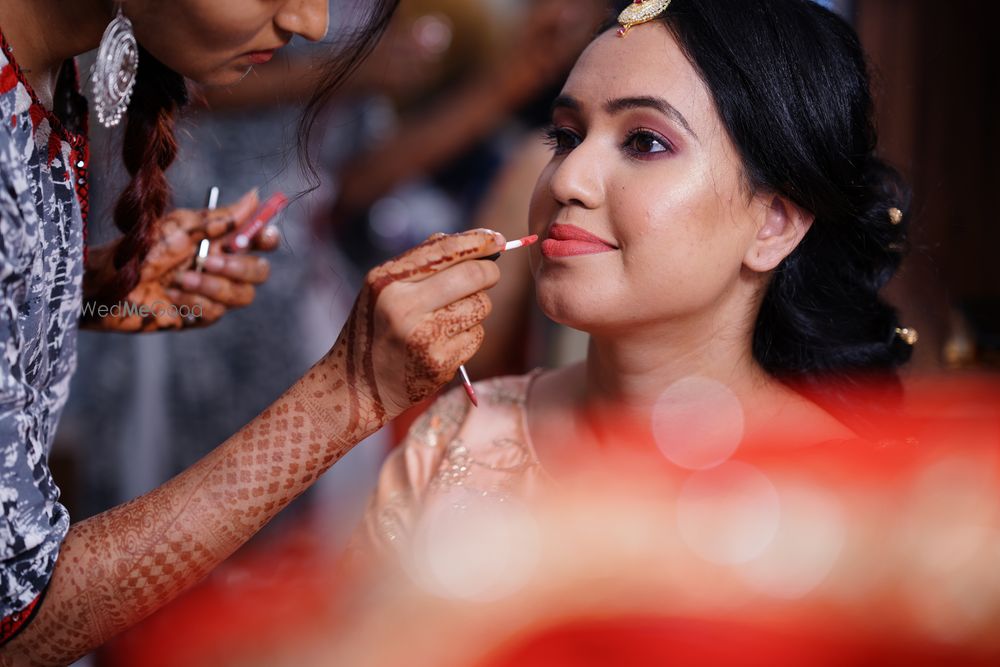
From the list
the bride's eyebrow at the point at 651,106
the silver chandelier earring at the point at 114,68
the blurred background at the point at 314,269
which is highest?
the silver chandelier earring at the point at 114,68

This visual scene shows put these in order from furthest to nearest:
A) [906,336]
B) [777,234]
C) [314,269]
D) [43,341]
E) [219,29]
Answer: [314,269]
[906,336]
[777,234]
[43,341]
[219,29]

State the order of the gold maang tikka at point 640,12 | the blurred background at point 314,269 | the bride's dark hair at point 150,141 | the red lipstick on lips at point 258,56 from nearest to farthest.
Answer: the red lipstick on lips at point 258,56 < the bride's dark hair at point 150,141 < the gold maang tikka at point 640,12 < the blurred background at point 314,269

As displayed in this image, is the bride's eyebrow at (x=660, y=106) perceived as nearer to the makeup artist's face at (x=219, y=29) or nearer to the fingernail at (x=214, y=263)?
the makeup artist's face at (x=219, y=29)

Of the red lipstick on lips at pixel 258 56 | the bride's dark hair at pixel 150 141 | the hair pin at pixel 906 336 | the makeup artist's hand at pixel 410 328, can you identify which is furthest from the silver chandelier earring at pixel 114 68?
the hair pin at pixel 906 336

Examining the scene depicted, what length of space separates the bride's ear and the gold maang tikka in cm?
34

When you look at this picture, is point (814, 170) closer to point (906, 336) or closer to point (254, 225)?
point (906, 336)

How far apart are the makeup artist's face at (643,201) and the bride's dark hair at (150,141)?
361 millimetres

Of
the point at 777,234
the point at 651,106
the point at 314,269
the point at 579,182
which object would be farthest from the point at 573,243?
the point at 314,269

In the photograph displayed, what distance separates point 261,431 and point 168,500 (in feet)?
0.47

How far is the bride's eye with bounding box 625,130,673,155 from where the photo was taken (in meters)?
1.46

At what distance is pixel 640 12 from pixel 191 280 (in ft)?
2.96

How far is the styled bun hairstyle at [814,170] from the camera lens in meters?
1.48

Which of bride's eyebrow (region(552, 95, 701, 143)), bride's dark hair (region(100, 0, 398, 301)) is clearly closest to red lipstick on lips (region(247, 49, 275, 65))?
bride's dark hair (region(100, 0, 398, 301))

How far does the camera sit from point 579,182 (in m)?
1.45
